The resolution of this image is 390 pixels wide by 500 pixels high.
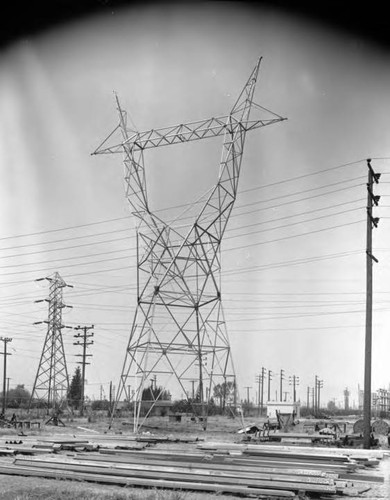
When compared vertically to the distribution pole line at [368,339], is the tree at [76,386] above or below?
below

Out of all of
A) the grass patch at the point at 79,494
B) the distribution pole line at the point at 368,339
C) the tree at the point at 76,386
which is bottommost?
the tree at the point at 76,386

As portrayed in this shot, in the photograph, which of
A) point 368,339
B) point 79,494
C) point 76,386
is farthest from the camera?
point 76,386

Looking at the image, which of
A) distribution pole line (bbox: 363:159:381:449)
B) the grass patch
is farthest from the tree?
the grass patch

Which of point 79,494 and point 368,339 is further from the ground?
point 368,339

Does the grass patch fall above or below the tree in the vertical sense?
above

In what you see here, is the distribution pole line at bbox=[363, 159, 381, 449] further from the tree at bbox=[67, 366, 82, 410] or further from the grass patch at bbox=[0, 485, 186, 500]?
the tree at bbox=[67, 366, 82, 410]

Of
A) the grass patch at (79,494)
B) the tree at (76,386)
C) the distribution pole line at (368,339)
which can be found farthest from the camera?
the tree at (76,386)

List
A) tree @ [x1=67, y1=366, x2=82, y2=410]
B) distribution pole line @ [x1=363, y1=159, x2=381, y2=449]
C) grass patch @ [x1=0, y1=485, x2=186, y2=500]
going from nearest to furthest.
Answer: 1. grass patch @ [x1=0, y1=485, x2=186, y2=500]
2. distribution pole line @ [x1=363, y1=159, x2=381, y2=449]
3. tree @ [x1=67, y1=366, x2=82, y2=410]

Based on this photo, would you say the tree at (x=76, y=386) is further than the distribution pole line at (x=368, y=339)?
Yes

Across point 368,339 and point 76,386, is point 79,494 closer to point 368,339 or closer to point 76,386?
point 368,339

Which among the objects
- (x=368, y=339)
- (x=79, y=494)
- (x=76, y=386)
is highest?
(x=368, y=339)

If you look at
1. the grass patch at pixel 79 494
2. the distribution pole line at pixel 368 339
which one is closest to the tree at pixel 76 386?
the distribution pole line at pixel 368 339

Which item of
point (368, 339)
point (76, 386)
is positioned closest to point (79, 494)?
point (368, 339)

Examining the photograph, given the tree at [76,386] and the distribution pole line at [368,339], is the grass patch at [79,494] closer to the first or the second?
the distribution pole line at [368,339]
